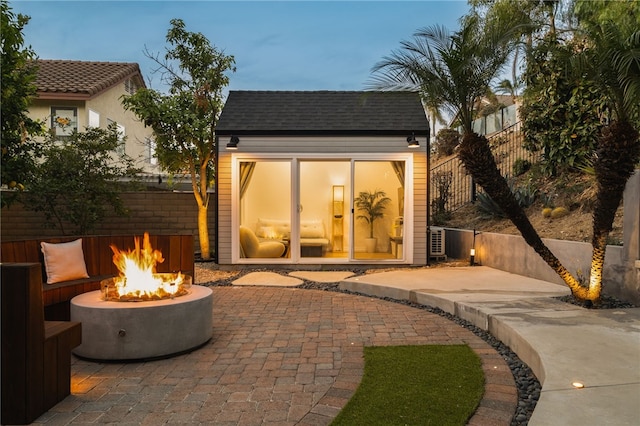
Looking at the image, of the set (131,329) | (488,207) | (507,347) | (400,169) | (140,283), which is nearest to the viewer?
(131,329)

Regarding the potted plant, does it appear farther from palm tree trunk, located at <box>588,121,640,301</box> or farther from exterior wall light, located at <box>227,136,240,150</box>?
palm tree trunk, located at <box>588,121,640,301</box>

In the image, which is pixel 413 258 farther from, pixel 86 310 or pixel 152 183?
pixel 152 183

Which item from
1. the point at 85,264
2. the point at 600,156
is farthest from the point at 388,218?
the point at 85,264

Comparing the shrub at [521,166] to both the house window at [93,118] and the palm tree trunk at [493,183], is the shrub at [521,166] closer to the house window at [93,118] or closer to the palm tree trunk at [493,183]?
the palm tree trunk at [493,183]

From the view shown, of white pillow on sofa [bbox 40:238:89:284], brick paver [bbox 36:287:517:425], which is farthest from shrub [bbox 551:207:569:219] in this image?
white pillow on sofa [bbox 40:238:89:284]

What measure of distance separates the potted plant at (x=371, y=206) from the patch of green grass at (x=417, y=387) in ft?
16.1

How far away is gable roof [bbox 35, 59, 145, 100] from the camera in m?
13.3

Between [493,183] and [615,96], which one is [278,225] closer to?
[493,183]

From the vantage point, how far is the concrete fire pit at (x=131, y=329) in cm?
353

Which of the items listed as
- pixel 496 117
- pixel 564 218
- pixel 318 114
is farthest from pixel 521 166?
pixel 496 117

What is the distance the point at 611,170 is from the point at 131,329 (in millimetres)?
4725

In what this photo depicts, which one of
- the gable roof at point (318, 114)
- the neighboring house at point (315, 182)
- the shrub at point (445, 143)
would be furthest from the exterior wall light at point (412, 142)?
the shrub at point (445, 143)

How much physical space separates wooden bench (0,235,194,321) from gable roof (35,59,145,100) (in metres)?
8.98

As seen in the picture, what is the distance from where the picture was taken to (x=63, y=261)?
482 centimetres
